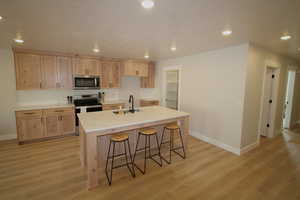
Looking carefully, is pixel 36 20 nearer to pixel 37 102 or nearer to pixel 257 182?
pixel 37 102

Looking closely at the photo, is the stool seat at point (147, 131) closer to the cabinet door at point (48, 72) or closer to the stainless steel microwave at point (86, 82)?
the stainless steel microwave at point (86, 82)

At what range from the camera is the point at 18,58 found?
12.0ft

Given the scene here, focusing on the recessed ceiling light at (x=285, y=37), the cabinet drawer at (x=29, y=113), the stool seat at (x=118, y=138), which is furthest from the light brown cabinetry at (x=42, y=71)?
the recessed ceiling light at (x=285, y=37)

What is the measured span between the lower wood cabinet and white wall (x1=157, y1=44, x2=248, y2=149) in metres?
3.55

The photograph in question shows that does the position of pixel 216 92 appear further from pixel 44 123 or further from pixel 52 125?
pixel 44 123

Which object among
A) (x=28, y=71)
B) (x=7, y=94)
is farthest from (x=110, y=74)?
(x=7, y=94)

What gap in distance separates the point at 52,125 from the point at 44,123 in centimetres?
19

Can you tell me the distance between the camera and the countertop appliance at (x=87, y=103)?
4.23 metres

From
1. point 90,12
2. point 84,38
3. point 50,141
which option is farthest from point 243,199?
point 50,141

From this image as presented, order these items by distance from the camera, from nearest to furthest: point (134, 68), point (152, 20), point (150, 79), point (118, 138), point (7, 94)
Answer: point (152, 20) → point (118, 138) → point (7, 94) → point (134, 68) → point (150, 79)

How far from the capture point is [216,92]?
3.53 m

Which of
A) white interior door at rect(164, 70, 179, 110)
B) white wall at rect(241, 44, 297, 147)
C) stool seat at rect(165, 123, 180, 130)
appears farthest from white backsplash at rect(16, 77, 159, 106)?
white wall at rect(241, 44, 297, 147)

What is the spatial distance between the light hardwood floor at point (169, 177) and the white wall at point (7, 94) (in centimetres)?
78

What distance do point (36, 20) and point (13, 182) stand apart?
8.22 feet
